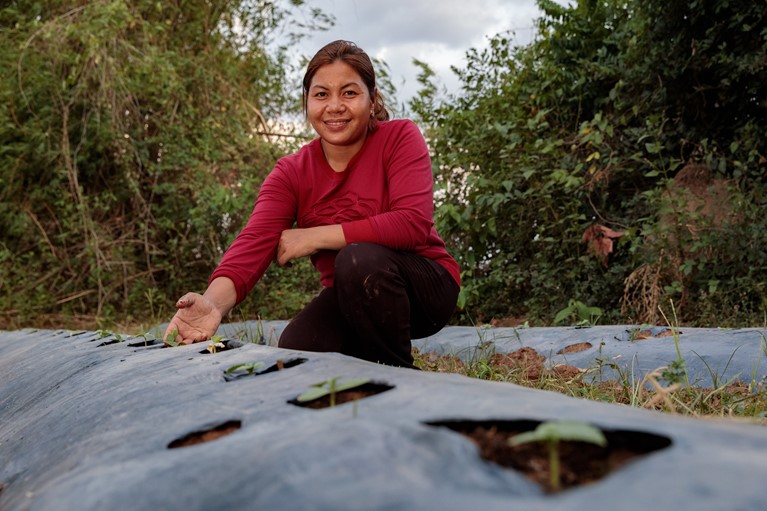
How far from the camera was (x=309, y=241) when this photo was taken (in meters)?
2.20

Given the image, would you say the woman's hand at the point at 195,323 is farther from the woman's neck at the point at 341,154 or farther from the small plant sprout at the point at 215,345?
the woman's neck at the point at 341,154

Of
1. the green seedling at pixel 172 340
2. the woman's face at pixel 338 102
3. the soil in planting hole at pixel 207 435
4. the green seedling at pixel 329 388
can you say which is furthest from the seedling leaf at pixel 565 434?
the woman's face at pixel 338 102

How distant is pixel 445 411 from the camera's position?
835mm

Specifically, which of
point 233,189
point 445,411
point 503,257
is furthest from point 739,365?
point 233,189

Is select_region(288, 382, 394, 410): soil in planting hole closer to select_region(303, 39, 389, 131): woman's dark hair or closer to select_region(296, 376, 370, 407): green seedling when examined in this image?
select_region(296, 376, 370, 407): green seedling

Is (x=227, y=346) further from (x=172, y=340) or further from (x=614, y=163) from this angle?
(x=614, y=163)

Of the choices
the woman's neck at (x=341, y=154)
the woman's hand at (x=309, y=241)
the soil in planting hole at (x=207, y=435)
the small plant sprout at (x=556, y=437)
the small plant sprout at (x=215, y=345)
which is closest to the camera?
the small plant sprout at (x=556, y=437)

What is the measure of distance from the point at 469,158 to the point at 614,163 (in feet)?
3.64

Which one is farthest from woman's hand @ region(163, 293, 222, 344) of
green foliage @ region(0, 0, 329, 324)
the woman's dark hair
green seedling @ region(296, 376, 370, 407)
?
green foliage @ region(0, 0, 329, 324)

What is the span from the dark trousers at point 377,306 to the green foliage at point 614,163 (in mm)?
2396

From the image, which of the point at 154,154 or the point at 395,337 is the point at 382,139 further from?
the point at 154,154

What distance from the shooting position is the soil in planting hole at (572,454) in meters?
0.65

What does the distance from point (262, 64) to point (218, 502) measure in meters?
7.16

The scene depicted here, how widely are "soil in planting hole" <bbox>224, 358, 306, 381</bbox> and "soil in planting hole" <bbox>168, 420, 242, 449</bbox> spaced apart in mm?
277
